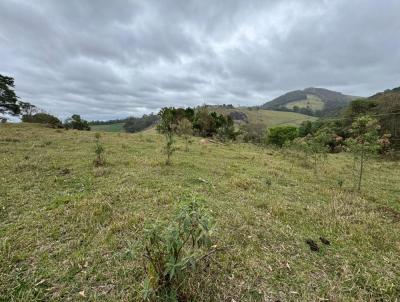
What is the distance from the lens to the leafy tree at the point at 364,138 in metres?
8.83

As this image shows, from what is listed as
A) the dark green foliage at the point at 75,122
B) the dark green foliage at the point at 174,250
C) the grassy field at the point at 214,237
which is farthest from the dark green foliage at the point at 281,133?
the dark green foliage at the point at 174,250

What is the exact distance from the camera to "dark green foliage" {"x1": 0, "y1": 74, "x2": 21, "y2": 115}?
105 ft

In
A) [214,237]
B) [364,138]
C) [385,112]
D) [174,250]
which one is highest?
[385,112]

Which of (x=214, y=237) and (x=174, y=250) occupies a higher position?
(x=174, y=250)

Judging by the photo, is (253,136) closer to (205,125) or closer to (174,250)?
(205,125)

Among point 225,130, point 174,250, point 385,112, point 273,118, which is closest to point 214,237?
point 174,250

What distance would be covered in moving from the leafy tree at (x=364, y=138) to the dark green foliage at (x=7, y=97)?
41343 millimetres

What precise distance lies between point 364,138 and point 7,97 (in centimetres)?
4208

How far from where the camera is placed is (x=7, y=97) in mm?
32750

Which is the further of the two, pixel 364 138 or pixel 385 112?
pixel 385 112

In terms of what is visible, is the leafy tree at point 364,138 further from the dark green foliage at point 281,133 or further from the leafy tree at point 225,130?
the dark green foliage at point 281,133

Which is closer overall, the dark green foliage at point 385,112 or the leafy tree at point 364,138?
the leafy tree at point 364,138

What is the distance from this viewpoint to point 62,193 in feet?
21.5

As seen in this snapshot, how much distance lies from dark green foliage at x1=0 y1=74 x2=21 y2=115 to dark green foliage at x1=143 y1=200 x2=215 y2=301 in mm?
40904
